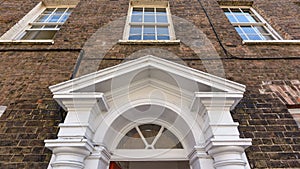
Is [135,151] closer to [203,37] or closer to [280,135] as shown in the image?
[280,135]

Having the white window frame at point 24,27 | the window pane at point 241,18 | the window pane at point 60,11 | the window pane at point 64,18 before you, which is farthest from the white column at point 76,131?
the window pane at point 241,18

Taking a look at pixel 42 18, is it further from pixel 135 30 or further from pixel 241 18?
pixel 241 18

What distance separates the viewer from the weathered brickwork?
2.75m

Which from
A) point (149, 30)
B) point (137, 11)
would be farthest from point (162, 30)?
point (137, 11)

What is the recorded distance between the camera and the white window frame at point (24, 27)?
14.4 ft

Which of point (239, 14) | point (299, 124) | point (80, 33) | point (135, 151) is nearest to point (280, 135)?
point (299, 124)

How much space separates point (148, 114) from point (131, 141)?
595 millimetres

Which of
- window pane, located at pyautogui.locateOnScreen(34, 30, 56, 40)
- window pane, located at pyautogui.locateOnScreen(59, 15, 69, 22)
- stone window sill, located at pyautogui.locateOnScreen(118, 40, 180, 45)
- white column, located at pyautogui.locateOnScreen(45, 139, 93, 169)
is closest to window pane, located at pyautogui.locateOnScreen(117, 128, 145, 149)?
white column, located at pyautogui.locateOnScreen(45, 139, 93, 169)

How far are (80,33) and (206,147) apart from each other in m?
4.16

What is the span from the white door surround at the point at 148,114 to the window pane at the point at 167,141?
11 centimetres

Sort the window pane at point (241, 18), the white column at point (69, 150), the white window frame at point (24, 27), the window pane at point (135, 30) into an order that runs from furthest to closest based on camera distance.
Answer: the window pane at point (241, 18), the window pane at point (135, 30), the white window frame at point (24, 27), the white column at point (69, 150)

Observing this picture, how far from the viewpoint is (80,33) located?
465 cm

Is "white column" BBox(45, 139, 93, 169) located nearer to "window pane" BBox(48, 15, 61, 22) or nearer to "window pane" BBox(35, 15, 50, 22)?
"window pane" BBox(48, 15, 61, 22)

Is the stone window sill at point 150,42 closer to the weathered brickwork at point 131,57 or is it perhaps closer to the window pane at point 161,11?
the weathered brickwork at point 131,57
